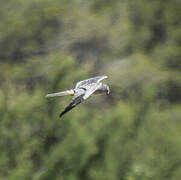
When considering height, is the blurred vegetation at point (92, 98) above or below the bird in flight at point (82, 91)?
below

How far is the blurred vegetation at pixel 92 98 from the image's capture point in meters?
22.2

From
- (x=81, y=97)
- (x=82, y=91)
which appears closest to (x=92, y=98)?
(x=82, y=91)

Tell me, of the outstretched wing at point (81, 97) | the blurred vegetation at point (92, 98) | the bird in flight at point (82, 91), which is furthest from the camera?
the blurred vegetation at point (92, 98)

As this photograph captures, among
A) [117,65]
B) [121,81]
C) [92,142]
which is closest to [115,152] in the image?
[92,142]

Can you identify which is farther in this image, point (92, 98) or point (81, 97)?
point (92, 98)

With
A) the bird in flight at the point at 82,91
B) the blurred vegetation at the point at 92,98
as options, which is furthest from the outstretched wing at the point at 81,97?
the blurred vegetation at the point at 92,98

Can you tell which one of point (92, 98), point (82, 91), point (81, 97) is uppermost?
point (81, 97)

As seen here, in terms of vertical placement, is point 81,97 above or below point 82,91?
above

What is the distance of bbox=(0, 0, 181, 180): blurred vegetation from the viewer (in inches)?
873

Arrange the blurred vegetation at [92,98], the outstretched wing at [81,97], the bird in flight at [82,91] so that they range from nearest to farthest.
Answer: the outstretched wing at [81,97]
the bird in flight at [82,91]
the blurred vegetation at [92,98]

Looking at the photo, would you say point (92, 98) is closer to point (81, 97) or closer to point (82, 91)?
point (82, 91)

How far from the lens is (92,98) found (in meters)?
30.3

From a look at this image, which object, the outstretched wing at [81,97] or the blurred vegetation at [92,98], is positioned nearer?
the outstretched wing at [81,97]

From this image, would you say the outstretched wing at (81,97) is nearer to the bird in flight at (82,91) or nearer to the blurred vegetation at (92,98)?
the bird in flight at (82,91)
